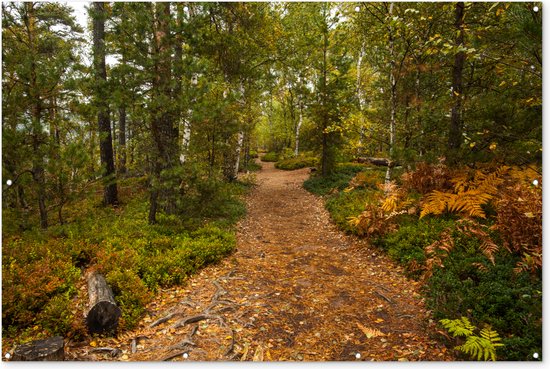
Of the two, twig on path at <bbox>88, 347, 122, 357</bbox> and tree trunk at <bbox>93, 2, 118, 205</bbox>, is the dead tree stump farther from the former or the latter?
tree trunk at <bbox>93, 2, 118, 205</bbox>

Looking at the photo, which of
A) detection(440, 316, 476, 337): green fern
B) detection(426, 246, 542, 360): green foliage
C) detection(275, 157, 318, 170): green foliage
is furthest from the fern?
detection(275, 157, 318, 170): green foliage

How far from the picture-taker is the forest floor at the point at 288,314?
3748mm

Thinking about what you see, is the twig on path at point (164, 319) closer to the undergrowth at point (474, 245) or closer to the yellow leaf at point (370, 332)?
the yellow leaf at point (370, 332)

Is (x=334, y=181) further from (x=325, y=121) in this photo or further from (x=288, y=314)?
(x=288, y=314)

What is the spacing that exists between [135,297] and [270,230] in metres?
5.49

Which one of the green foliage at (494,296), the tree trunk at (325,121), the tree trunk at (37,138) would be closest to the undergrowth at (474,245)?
the green foliage at (494,296)

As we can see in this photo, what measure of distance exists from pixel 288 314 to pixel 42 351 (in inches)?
121

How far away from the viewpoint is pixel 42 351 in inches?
128

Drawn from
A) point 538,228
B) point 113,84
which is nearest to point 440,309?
point 538,228

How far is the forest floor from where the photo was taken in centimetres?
375

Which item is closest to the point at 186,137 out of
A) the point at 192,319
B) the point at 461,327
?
the point at 192,319

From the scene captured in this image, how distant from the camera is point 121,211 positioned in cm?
1009

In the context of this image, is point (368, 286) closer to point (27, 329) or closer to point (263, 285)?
point (263, 285)

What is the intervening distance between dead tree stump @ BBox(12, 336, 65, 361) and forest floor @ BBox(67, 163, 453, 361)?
0.37m
